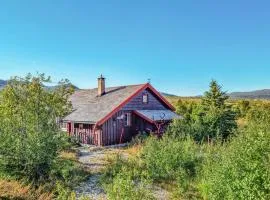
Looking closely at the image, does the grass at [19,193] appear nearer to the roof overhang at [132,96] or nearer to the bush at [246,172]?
the bush at [246,172]

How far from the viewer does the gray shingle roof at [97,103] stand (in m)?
27.8

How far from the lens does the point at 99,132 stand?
27234 mm

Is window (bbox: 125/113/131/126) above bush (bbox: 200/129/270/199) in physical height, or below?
above

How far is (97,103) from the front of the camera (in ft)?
99.1

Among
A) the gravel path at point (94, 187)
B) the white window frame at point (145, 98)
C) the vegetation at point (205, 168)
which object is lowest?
the gravel path at point (94, 187)

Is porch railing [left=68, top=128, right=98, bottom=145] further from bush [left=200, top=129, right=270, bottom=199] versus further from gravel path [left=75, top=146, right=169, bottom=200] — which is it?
bush [left=200, top=129, right=270, bottom=199]

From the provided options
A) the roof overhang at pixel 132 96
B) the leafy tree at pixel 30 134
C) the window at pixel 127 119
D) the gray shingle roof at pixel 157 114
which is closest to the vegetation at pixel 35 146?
the leafy tree at pixel 30 134

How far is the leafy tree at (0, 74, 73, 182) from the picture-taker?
13961 millimetres

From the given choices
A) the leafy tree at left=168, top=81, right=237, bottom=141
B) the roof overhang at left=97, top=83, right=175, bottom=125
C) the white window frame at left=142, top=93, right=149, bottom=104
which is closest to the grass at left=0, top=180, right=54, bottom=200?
the leafy tree at left=168, top=81, right=237, bottom=141

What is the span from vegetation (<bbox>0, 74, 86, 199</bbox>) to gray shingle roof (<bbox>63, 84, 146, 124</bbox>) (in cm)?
1090

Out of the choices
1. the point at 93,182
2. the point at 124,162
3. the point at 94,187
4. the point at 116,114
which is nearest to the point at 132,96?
the point at 116,114

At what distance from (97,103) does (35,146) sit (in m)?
16.3

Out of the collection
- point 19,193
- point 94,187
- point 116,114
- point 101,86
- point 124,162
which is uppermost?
point 101,86

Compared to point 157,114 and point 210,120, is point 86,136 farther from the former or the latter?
point 210,120
